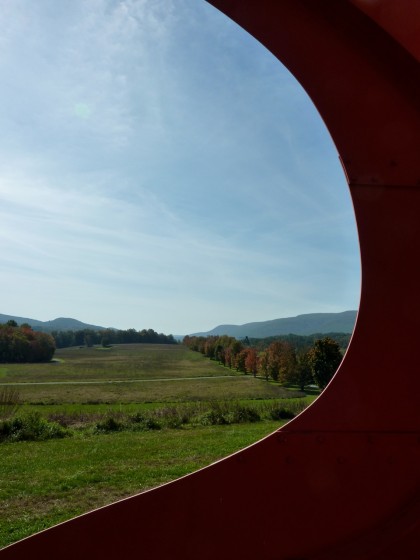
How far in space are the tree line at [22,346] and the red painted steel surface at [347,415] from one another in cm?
8933

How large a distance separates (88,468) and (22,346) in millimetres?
82858

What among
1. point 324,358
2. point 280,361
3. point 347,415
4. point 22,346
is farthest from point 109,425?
point 22,346

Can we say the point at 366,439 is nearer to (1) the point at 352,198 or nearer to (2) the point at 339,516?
(2) the point at 339,516

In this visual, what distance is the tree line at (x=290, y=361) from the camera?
141ft

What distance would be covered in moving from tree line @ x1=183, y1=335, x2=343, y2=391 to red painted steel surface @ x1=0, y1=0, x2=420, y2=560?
22.3 meters

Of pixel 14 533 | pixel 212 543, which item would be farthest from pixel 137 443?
pixel 212 543

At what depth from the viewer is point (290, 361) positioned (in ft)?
174

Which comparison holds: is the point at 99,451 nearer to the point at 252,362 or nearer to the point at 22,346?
the point at 252,362

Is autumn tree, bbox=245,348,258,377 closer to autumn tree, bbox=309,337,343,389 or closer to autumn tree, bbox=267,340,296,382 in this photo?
autumn tree, bbox=267,340,296,382

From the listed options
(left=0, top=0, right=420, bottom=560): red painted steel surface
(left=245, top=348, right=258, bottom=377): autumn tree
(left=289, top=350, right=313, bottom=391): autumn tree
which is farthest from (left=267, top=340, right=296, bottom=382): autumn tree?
(left=0, top=0, right=420, bottom=560): red painted steel surface

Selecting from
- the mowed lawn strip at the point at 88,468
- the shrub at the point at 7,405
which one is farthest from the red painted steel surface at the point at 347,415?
the shrub at the point at 7,405

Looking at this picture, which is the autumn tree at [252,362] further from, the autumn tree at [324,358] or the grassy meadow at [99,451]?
the grassy meadow at [99,451]

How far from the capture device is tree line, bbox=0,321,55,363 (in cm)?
8444

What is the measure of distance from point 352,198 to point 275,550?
148cm
